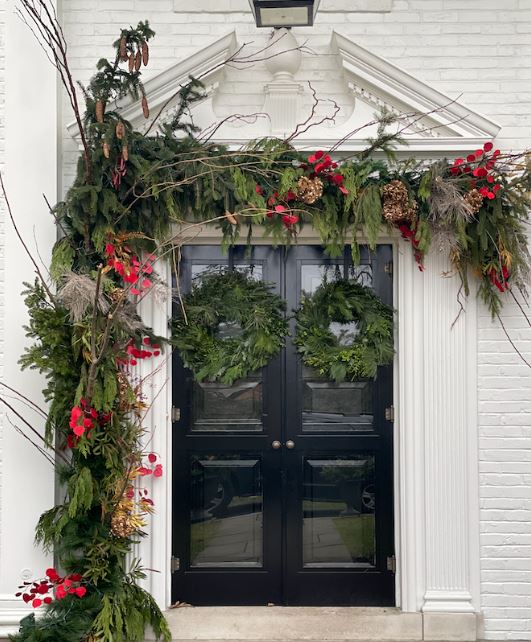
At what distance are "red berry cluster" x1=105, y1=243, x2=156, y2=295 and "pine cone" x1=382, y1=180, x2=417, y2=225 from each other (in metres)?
1.29

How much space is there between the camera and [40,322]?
3479mm

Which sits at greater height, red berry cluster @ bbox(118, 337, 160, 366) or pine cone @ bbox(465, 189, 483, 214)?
pine cone @ bbox(465, 189, 483, 214)

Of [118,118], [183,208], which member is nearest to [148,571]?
[183,208]

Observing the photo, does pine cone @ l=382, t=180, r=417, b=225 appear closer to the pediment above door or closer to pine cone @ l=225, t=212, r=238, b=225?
the pediment above door

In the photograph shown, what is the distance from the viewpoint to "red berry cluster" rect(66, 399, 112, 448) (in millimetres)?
3342

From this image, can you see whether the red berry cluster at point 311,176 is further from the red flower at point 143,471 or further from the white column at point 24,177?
the red flower at point 143,471

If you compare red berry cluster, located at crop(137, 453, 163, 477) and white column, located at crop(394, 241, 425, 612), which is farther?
white column, located at crop(394, 241, 425, 612)

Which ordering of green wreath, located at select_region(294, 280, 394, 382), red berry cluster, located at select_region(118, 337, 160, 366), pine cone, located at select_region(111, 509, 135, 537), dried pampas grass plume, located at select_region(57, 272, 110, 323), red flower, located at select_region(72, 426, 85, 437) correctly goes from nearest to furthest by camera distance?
red flower, located at select_region(72, 426, 85, 437) → dried pampas grass plume, located at select_region(57, 272, 110, 323) → pine cone, located at select_region(111, 509, 135, 537) → red berry cluster, located at select_region(118, 337, 160, 366) → green wreath, located at select_region(294, 280, 394, 382)

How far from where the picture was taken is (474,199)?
3.64 metres

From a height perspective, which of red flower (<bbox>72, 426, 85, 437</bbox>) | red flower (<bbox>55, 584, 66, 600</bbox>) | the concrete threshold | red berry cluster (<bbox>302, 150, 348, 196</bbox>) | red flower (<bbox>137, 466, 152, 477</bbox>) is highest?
red berry cluster (<bbox>302, 150, 348, 196</bbox>)

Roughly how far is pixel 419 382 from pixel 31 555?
2388mm

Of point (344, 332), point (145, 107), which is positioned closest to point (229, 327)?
point (344, 332)

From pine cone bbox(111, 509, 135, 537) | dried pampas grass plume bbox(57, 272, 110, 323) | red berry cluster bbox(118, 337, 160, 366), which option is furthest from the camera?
red berry cluster bbox(118, 337, 160, 366)

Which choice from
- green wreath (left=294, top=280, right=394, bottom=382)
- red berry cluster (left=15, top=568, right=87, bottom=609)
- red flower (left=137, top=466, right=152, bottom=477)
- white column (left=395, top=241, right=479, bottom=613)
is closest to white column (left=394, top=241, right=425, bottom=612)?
white column (left=395, top=241, right=479, bottom=613)
